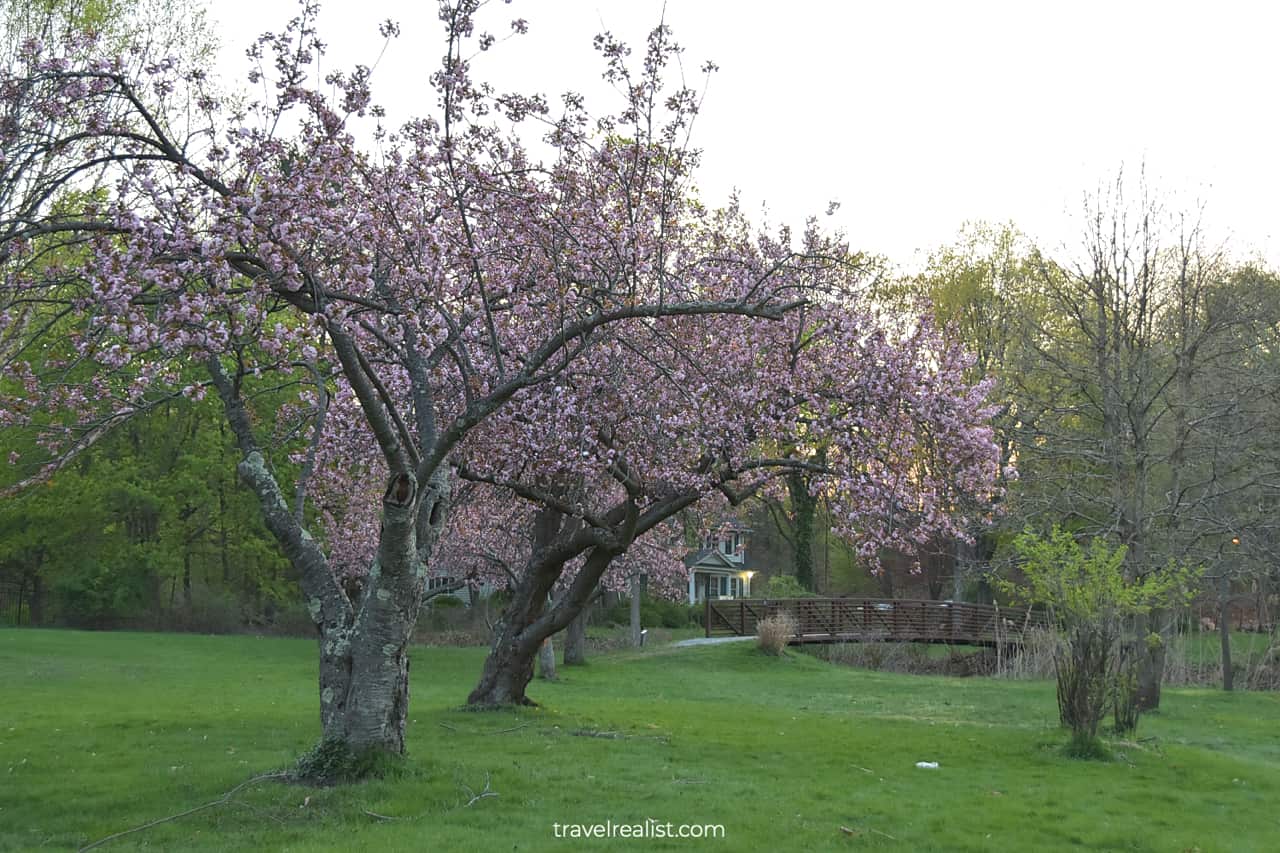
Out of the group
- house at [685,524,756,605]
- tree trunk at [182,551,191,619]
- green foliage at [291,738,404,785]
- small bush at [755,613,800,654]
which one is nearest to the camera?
green foliage at [291,738,404,785]

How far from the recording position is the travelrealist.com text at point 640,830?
24.9 ft

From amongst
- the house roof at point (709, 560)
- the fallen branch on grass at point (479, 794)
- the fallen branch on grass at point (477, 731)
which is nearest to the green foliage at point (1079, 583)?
the fallen branch on grass at point (477, 731)

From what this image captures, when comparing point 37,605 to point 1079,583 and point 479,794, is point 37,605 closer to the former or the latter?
point 479,794

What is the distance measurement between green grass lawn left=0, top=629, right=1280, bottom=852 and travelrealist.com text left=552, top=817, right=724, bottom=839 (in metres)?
0.14

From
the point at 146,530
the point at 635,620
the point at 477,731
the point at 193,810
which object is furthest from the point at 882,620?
the point at 193,810

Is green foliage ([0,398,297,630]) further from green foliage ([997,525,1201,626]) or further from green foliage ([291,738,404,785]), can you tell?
green foliage ([997,525,1201,626])

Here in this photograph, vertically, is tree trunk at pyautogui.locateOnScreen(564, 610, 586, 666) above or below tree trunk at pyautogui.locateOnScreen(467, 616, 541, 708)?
below

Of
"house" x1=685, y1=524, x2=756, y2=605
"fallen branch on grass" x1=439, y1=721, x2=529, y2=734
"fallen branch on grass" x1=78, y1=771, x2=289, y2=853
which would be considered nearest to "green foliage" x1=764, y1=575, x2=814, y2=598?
"house" x1=685, y1=524, x2=756, y2=605

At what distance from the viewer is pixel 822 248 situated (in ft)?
46.2

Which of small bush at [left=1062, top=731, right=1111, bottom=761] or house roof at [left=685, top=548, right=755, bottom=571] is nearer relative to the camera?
small bush at [left=1062, top=731, right=1111, bottom=761]

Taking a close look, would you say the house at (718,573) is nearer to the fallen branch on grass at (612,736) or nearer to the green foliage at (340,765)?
the fallen branch on grass at (612,736)

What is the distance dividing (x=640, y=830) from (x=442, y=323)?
593 centimetres

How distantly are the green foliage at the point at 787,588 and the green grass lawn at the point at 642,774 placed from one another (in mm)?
19071

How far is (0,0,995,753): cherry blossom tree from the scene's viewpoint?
24.6 ft
